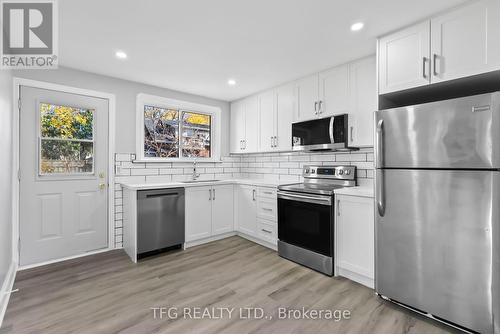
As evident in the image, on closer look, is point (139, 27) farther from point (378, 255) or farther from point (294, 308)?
point (378, 255)

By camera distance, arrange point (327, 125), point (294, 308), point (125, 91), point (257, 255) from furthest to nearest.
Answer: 1. point (125, 91)
2. point (257, 255)
3. point (327, 125)
4. point (294, 308)

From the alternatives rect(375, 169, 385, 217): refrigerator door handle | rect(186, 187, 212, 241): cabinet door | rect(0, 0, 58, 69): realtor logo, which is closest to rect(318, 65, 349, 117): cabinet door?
rect(375, 169, 385, 217): refrigerator door handle

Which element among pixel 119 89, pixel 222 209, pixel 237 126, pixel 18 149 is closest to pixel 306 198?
pixel 222 209

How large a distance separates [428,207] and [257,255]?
1996mm

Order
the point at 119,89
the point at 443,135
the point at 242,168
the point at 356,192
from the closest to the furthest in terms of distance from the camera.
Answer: the point at 443,135
the point at 356,192
the point at 119,89
the point at 242,168

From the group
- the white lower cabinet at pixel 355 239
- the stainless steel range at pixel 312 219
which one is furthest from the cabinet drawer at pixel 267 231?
the white lower cabinet at pixel 355 239

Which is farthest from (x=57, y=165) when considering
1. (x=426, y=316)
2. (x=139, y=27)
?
(x=426, y=316)

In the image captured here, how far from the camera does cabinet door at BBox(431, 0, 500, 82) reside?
164 cm

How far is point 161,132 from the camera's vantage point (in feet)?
12.4

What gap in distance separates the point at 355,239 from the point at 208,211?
6.72 ft

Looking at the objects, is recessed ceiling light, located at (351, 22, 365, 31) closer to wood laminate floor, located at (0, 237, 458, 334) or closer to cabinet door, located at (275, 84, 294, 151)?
cabinet door, located at (275, 84, 294, 151)

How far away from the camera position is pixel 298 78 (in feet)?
10.8

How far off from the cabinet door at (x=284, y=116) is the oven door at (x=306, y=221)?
81 cm

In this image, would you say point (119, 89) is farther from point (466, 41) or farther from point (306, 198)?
point (466, 41)
